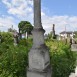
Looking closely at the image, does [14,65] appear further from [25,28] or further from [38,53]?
[25,28]

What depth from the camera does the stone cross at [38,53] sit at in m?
5.94

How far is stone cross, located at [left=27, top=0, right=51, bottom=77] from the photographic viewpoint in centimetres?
594

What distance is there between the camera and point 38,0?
6195mm

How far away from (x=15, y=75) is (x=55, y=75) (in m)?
1.50

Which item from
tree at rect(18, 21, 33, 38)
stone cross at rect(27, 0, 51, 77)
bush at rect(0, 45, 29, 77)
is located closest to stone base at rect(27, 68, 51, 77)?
stone cross at rect(27, 0, 51, 77)

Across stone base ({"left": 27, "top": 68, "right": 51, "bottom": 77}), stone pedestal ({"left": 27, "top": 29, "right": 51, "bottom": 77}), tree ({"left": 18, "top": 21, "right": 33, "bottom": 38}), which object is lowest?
stone base ({"left": 27, "top": 68, "right": 51, "bottom": 77})

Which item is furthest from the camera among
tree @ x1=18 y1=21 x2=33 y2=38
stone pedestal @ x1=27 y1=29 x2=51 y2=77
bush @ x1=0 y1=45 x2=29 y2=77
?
tree @ x1=18 y1=21 x2=33 y2=38

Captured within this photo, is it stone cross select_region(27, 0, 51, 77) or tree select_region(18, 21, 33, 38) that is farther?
tree select_region(18, 21, 33, 38)

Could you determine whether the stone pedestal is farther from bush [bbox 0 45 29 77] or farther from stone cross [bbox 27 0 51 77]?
bush [bbox 0 45 29 77]

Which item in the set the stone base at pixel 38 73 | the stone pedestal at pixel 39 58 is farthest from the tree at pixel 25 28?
the stone pedestal at pixel 39 58

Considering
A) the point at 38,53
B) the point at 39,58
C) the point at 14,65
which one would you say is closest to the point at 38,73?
the point at 39,58

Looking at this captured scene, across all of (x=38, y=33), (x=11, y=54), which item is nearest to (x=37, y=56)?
(x=38, y=33)

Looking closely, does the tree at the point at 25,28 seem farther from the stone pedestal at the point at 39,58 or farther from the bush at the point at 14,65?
the stone pedestal at the point at 39,58

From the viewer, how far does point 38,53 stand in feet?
19.5
